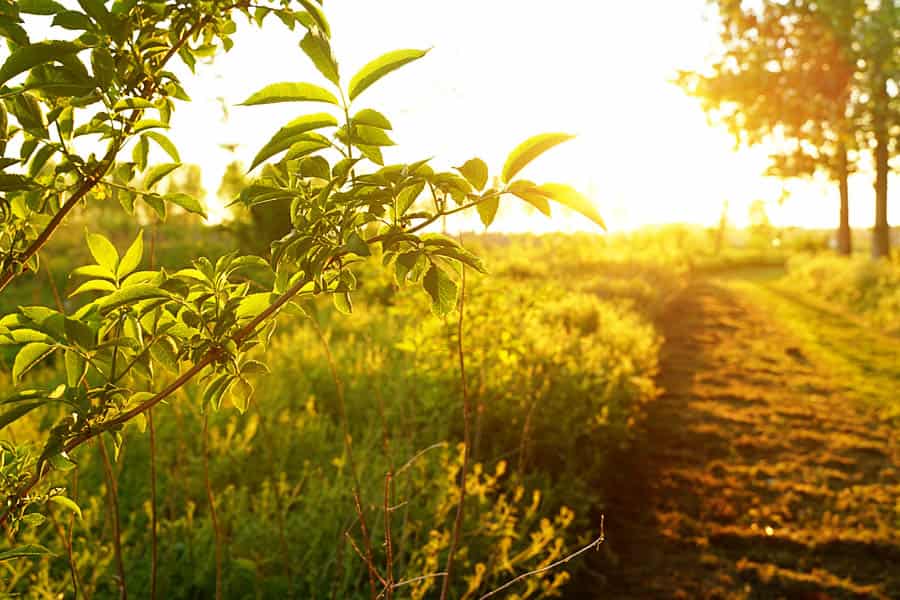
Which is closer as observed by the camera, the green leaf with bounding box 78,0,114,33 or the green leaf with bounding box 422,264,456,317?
the green leaf with bounding box 78,0,114,33

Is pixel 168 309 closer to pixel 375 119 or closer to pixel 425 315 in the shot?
pixel 375 119

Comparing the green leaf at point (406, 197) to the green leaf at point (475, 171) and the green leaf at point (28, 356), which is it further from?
the green leaf at point (28, 356)

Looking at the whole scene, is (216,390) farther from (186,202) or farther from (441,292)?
(441,292)

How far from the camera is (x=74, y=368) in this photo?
1.29 meters

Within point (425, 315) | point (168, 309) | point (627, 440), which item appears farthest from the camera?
point (627, 440)

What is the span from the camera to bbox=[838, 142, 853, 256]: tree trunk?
20469 millimetres

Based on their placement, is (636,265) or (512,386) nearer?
(512,386)

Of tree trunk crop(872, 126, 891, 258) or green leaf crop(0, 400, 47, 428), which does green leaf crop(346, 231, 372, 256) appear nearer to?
green leaf crop(0, 400, 47, 428)

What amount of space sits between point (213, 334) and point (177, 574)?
8.27 feet

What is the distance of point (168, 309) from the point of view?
4.70 feet

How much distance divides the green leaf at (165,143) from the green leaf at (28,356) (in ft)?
1.36

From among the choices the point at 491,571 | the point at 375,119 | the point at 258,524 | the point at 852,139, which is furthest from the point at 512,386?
the point at 852,139

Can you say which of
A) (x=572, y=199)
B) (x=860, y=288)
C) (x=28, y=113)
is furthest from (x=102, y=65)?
(x=860, y=288)

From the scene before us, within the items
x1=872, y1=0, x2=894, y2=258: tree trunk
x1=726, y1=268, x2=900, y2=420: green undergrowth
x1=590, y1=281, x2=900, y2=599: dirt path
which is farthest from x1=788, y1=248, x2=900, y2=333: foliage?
x1=590, y1=281, x2=900, y2=599: dirt path
